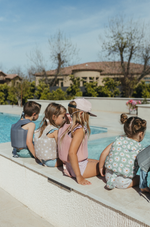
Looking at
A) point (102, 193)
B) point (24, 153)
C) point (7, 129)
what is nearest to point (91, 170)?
point (102, 193)

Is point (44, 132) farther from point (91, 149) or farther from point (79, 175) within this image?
point (91, 149)

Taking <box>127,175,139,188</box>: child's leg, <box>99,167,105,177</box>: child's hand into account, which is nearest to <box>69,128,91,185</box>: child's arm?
<box>99,167,105,177</box>: child's hand

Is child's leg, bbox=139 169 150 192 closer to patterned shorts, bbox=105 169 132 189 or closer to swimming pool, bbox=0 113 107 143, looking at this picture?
patterned shorts, bbox=105 169 132 189

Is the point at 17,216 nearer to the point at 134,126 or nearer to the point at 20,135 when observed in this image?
the point at 20,135

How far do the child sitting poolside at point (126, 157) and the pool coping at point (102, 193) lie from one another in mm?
104

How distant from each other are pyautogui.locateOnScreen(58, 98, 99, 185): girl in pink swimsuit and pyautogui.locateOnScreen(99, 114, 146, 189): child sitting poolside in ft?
1.09

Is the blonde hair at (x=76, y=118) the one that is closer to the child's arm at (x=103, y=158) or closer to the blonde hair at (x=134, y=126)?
the child's arm at (x=103, y=158)

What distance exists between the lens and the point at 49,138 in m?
A: 3.11

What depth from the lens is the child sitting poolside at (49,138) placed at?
3.10 m

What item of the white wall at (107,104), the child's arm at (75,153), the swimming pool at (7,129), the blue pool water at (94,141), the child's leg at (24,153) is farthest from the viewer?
the white wall at (107,104)

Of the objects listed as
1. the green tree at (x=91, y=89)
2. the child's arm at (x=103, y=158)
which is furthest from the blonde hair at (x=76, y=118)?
the green tree at (x=91, y=89)

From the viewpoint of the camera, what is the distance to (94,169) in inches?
110

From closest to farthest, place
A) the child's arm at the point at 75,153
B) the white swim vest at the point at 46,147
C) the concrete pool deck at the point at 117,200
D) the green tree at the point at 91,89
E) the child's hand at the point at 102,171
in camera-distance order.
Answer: the concrete pool deck at the point at 117,200 < the child's arm at the point at 75,153 < the child's hand at the point at 102,171 < the white swim vest at the point at 46,147 < the green tree at the point at 91,89

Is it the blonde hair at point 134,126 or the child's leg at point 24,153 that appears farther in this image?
the child's leg at point 24,153
